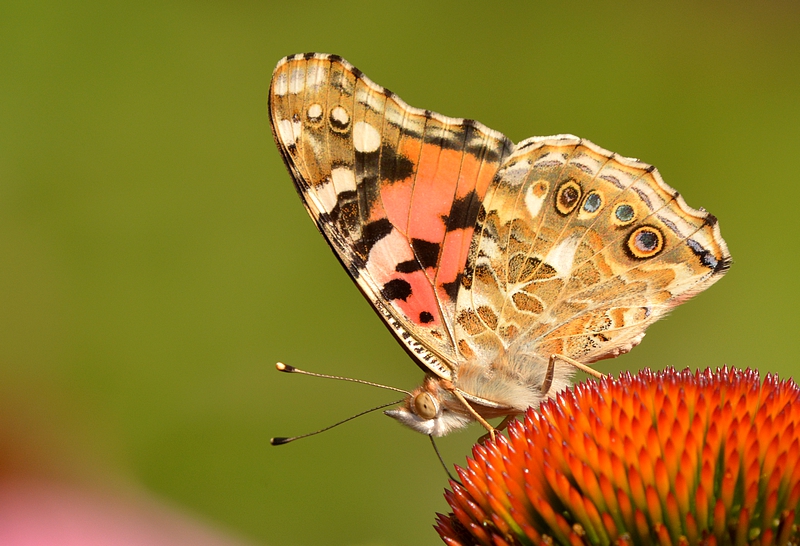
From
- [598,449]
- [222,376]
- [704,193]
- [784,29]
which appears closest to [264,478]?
[222,376]

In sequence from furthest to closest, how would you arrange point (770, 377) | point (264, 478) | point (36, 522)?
point (264, 478) < point (36, 522) < point (770, 377)

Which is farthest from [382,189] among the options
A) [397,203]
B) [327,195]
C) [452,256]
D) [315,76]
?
[315,76]

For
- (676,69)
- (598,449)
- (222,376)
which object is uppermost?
(676,69)

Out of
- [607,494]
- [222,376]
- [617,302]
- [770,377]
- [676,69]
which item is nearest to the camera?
[607,494]

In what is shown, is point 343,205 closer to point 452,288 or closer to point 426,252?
point 426,252

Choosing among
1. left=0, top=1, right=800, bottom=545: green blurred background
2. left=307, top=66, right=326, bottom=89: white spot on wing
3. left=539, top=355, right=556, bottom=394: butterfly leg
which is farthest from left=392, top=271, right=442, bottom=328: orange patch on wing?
left=0, top=1, right=800, bottom=545: green blurred background

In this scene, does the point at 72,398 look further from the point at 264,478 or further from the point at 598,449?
→ the point at 598,449
